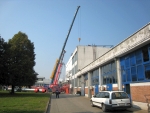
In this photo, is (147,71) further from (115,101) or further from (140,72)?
(115,101)

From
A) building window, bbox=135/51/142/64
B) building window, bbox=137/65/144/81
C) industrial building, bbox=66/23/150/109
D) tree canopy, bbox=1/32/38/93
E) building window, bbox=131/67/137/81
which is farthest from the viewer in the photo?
tree canopy, bbox=1/32/38/93

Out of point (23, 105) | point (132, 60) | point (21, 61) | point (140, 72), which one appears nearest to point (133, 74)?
point (140, 72)

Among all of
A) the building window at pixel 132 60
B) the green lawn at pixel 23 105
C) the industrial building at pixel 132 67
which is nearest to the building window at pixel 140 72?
the industrial building at pixel 132 67

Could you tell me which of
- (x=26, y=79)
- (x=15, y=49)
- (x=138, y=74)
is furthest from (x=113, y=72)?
(x=15, y=49)

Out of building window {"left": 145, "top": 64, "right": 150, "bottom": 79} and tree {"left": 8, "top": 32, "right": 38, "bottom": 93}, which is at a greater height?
tree {"left": 8, "top": 32, "right": 38, "bottom": 93}

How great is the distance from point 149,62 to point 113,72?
6252mm

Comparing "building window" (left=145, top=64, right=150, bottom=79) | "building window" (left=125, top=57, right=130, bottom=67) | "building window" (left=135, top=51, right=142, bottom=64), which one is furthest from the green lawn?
"building window" (left=135, top=51, right=142, bottom=64)

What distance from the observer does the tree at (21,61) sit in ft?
103

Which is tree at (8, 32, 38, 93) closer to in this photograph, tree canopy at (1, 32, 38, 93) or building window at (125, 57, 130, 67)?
tree canopy at (1, 32, 38, 93)

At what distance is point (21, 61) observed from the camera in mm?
32625

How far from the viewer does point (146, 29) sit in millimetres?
11461

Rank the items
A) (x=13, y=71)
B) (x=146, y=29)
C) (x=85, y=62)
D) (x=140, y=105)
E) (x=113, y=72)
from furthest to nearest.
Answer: (x=85, y=62)
(x=13, y=71)
(x=113, y=72)
(x=140, y=105)
(x=146, y=29)

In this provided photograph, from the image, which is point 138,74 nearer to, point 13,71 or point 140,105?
point 140,105

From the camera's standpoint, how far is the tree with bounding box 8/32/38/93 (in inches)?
1239
